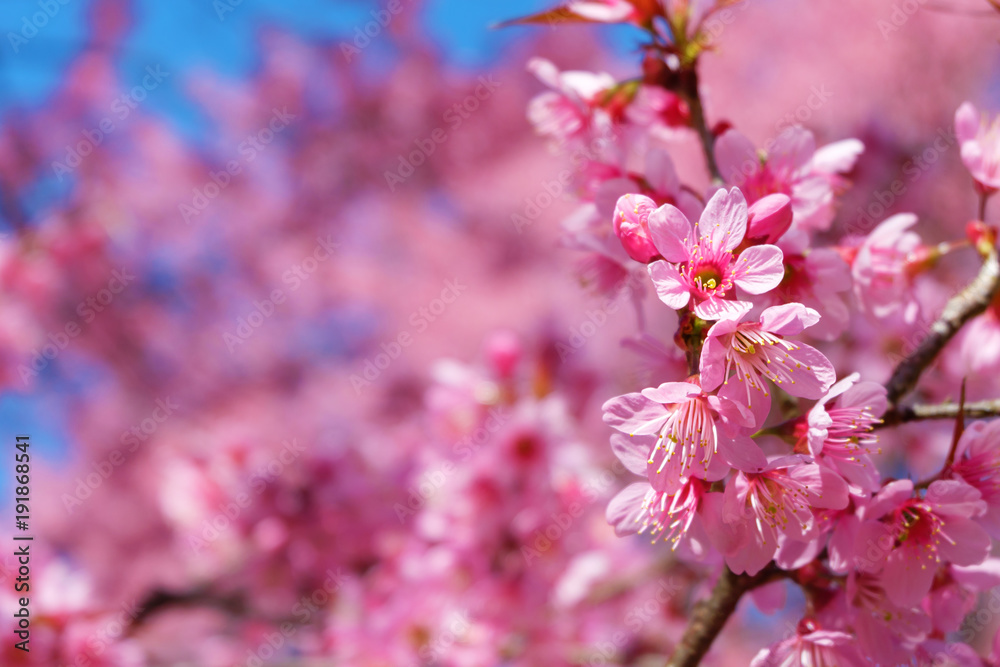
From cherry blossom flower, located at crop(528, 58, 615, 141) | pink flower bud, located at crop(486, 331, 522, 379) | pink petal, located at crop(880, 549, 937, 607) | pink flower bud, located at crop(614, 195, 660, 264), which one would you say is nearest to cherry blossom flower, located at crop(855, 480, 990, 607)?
pink petal, located at crop(880, 549, 937, 607)

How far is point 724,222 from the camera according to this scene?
65cm

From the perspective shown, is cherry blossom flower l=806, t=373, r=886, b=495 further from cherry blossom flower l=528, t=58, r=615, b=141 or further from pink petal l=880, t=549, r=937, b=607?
cherry blossom flower l=528, t=58, r=615, b=141

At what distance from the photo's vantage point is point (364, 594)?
2.38 meters

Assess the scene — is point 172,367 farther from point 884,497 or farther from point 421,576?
point 884,497

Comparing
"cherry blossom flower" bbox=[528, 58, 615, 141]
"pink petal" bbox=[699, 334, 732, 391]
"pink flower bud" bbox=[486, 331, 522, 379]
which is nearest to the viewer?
"pink petal" bbox=[699, 334, 732, 391]

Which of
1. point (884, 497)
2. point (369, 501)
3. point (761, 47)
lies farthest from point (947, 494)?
point (761, 47)

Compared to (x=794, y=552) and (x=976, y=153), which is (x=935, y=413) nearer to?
(x=794, y=552)

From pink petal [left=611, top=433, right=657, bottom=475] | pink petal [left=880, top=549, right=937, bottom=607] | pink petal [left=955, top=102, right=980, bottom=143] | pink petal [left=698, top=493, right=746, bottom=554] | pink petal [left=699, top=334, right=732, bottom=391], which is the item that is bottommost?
pink petal [left=880, top=549, right=937, bottom=607]

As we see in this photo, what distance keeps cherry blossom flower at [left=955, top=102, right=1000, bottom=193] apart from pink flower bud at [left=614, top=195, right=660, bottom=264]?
0.50 m

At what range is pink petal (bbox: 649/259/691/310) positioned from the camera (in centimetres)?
62

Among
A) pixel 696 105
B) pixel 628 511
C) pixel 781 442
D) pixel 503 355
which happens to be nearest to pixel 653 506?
pixel 628 511

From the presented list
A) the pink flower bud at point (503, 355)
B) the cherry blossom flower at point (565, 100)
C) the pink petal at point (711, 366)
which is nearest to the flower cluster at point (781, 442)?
the pink petal at point (711, 366)

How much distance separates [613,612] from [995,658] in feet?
6.70

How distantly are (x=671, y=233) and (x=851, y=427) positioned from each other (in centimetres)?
25
